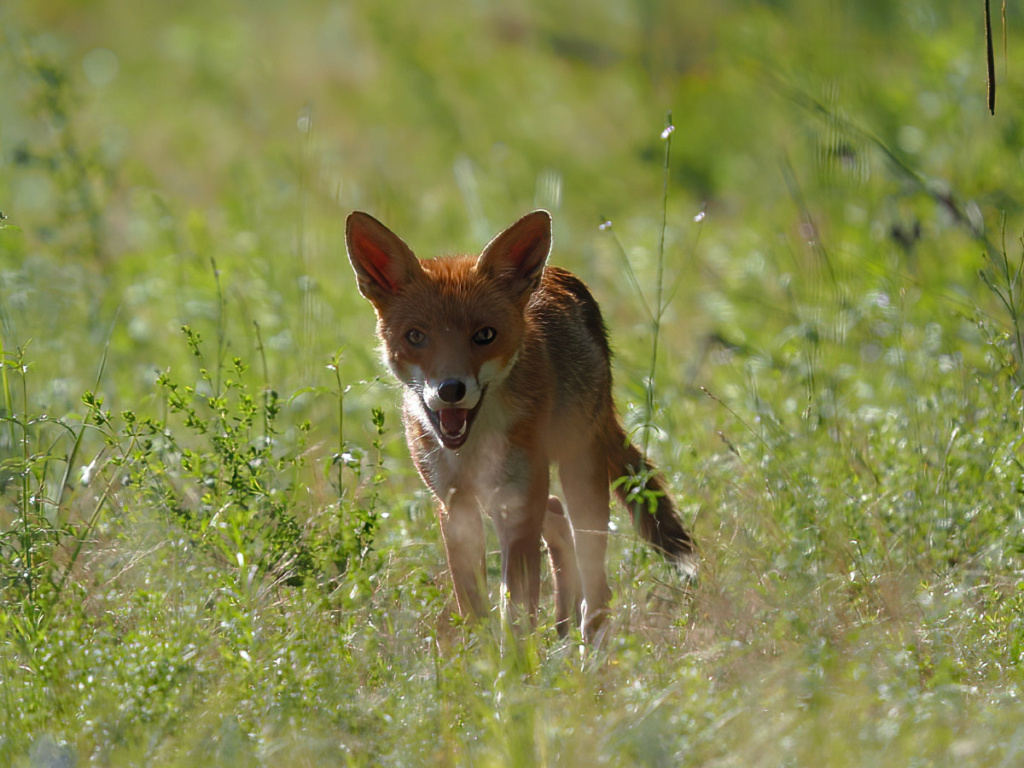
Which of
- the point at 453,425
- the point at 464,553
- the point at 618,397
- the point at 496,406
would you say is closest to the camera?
the point at 453,425

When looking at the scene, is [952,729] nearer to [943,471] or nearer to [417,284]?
[943,471]

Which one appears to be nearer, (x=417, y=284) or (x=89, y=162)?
(x=417, y=284)

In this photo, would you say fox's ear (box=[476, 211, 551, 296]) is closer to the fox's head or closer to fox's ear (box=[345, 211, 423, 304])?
the fox's head

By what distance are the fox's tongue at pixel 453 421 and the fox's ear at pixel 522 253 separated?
0.63 metres

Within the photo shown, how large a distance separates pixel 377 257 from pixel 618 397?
2.53 metres

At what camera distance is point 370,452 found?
6.15m

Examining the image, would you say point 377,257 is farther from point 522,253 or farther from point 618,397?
point 618,397

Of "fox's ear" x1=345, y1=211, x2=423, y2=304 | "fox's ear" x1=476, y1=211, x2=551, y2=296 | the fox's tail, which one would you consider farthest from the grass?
"fox's ear" x1=476, y1=211, x2=551, y2=296

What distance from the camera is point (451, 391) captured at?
417cm

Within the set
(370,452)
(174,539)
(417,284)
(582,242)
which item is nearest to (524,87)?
(582,242)

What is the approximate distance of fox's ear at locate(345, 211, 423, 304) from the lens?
14.8 ft

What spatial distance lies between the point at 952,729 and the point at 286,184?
326 inches

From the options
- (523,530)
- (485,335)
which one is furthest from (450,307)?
(523,530)

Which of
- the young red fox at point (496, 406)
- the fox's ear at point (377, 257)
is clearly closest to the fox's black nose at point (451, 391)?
the young red fox at point (496, 406)
